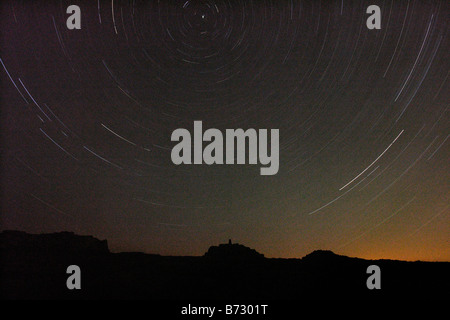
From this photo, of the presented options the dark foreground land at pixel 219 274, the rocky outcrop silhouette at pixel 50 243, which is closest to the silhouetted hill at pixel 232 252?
the dark foreground land at pixel 219 274

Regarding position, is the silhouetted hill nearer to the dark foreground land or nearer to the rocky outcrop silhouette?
the dark foreground land

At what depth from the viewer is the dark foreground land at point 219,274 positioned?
10.2ft

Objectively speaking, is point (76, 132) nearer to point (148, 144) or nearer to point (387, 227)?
point (148, 144)

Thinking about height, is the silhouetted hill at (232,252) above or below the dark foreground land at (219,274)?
above

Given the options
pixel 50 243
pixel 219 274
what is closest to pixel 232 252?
pixel 219 274

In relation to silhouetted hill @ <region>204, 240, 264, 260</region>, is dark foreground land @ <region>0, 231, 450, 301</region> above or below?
below

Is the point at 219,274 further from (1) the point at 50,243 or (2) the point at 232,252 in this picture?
(1) the point at 50,243

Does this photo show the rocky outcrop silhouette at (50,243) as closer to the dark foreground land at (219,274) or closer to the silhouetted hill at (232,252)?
the dark foreground land at (219,274)

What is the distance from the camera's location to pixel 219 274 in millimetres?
3121

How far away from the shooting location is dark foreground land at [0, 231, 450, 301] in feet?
10.2

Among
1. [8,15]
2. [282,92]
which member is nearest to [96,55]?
[8,15]

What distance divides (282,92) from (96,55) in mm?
1240

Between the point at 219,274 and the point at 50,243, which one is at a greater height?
the point at 50,243

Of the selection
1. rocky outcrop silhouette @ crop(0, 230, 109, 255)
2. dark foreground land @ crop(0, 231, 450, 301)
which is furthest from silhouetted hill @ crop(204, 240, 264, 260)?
rocky outcrop silhouette @ crop(0, 230, 109, 255)
